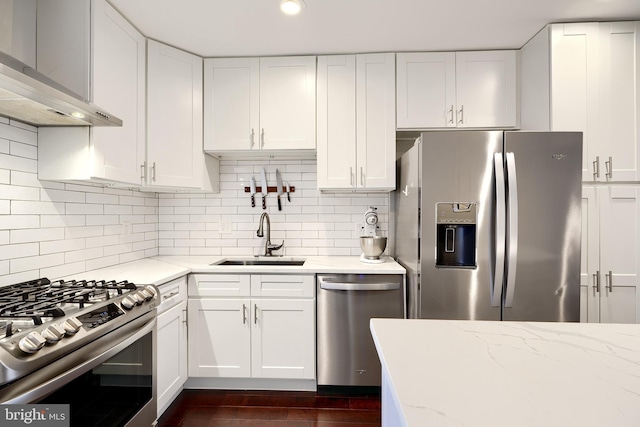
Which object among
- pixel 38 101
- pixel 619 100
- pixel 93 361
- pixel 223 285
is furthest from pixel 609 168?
pixel 38 101

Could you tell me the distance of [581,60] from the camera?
6.79 ft

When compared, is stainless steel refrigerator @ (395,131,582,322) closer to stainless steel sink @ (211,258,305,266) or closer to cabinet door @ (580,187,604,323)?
cabinet door @ (580,187,604,323)

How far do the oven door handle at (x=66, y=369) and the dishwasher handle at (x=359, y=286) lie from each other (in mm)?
1202

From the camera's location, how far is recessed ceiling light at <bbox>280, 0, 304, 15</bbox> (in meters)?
1.85

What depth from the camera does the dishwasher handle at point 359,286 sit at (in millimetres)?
2182

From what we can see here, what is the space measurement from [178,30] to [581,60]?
9.02ft

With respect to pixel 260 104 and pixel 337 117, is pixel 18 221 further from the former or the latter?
pixel 337 117

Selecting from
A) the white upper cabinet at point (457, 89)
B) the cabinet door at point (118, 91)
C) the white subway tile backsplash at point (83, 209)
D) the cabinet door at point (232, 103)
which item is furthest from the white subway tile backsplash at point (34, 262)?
the white upper cabinet at point (457, 89)

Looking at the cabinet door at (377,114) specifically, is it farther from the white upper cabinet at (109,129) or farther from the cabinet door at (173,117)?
the white upper cabinet at (109,129)

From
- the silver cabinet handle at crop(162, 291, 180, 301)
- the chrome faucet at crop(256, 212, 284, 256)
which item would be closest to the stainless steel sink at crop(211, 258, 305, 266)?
the chrome faucet at crop(256, 212, 284, 256)

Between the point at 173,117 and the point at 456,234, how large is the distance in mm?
2168

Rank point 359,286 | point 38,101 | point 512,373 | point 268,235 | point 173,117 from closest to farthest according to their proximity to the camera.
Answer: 1. point 512,373
2. point 38,101
3. point 359,286
4. point 173,117
5. point 268,235

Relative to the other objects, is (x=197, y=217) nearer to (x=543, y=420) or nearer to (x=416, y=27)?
(x=416, y=27)

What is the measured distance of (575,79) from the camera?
207cm
